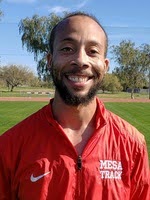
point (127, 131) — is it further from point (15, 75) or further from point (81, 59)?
point (15, 75)

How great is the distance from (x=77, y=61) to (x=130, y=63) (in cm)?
6952

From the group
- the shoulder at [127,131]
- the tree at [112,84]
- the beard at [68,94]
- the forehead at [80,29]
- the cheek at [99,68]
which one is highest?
the forehead at [80,29]

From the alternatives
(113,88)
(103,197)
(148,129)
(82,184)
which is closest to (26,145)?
(82,184)

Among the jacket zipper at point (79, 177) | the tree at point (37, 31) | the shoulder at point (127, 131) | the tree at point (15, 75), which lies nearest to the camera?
the jacket zipper at point (79, 177)

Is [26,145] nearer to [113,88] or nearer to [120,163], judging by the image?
[120,163]

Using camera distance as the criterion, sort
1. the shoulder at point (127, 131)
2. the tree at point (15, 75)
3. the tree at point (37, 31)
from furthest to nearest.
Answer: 1. the tree at point (15, 75)
2. the tree at point (37, 31)
3. the shoulder at point (127, 131)

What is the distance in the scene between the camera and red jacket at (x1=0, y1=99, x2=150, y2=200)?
6.93 feet

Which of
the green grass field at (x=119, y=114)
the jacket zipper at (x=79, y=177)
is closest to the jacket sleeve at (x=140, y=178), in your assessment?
the jacket zipper at (x=79, y=177)

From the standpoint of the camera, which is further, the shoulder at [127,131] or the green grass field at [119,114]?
the green grass field at [119,114]

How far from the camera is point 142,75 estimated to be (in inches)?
2859

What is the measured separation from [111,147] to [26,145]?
487 mm

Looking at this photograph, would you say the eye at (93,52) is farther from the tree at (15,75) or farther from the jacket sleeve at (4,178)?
the tree at (15,75)

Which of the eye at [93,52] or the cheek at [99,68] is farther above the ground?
the eye at [93,52]

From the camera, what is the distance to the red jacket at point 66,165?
2.11m
